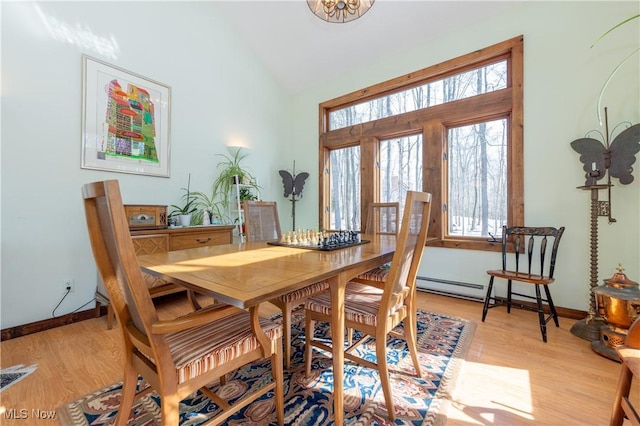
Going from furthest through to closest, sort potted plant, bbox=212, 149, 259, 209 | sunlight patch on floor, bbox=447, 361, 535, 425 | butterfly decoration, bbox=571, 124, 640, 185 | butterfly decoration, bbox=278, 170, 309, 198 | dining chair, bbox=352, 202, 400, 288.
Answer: butterfly decoration, bbox=278, 170, 309, 198
potted plant, bbox=212, 149, 259, 209
dining chair, bbox=352, 202, 400, 288
butterfly decoration, bbox=571, 124, 640, 185
sunlight patch on floor, bbox=447, 361, 535, 425

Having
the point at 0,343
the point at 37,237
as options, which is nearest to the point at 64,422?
the point at 0,343

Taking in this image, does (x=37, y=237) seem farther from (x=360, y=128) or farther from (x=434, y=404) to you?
(x=360, y=128)

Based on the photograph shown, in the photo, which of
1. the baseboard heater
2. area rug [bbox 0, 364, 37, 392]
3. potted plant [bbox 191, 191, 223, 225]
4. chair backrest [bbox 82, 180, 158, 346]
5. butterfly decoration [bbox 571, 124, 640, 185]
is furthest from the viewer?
potted plant [bbox 191, 191, 223, 225]

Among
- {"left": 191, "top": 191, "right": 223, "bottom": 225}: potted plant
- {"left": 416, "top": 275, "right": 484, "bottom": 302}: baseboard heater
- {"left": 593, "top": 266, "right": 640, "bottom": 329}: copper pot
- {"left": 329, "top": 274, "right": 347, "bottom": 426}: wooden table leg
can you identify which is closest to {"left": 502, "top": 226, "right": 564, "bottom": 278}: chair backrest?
{"left": 416, "top": 275, "right": 484, "bottom": 302}: baseboard heater

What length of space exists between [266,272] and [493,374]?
63.0 inches

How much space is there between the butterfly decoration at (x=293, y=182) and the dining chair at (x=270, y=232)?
180cm

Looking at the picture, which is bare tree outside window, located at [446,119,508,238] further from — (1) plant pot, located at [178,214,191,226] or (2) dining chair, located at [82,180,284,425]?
(1) plant pot, located at [178,214,191,226]

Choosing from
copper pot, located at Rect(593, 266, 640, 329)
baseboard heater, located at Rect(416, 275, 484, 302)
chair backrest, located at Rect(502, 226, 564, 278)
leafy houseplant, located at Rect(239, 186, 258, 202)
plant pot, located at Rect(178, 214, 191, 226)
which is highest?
leafy houseplant, located at Rect(239, 186, 258, 202)

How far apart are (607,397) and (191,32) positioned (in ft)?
16.1

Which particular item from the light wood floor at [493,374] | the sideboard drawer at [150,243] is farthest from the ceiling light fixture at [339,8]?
the light wood floor at [493,374]

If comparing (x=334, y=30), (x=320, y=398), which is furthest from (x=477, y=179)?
(x=320, y=398)

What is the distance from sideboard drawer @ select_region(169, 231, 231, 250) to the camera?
2717 mm

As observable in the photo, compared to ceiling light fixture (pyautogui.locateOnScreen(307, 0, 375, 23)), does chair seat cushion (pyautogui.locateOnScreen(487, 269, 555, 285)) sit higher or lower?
lower

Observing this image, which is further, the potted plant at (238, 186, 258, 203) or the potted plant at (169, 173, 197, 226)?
the potted plant at (238, 186, 258, 203)
